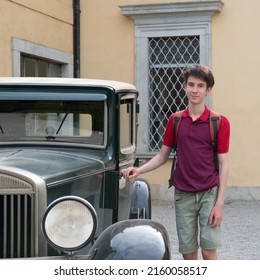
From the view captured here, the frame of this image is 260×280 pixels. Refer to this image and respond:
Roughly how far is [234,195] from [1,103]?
21.1 feet

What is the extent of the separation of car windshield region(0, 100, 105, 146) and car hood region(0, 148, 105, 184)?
0.21 meters

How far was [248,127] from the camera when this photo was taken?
10430mm

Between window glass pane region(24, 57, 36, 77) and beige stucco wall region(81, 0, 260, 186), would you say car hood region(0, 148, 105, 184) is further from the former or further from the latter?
beige stucco wall region(81, 0, 260, 186)

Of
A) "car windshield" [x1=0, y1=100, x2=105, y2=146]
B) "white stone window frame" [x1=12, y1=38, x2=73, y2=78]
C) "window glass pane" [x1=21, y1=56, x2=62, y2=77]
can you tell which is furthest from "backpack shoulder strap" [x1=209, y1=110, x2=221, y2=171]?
"window glass pane" [x1=21, y1=56, x2=62, y2=77]

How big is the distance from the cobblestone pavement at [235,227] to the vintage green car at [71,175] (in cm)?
165

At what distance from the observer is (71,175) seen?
152 inches

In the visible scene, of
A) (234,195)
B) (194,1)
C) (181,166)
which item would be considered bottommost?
(234,195)

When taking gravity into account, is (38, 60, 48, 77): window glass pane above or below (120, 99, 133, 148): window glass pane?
above

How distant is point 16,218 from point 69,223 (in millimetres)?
342

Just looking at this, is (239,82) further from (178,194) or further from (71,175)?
(71,175)

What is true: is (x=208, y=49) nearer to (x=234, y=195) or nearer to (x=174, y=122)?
(x=234, y=195)

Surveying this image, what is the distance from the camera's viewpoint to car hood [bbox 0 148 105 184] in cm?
366

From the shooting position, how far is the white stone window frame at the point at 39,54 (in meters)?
9.23
